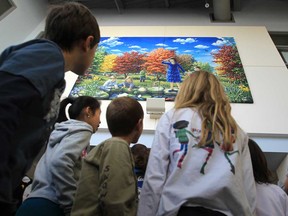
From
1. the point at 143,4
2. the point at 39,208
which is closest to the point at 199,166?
the point at 39,208

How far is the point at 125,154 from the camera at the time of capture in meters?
1.70

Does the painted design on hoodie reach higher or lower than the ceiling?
lower

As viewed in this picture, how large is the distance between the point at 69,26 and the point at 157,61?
12.4 ft

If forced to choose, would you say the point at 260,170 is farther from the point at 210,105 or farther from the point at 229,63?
the point at 229,63

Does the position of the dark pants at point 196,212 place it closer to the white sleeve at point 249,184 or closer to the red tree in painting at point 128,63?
the white sleeve at point 249,184

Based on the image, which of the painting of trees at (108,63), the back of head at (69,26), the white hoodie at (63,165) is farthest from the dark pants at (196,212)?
the painting of trees at (108,63)

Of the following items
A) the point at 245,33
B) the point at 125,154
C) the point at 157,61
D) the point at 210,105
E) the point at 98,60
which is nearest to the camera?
the point at 125,154

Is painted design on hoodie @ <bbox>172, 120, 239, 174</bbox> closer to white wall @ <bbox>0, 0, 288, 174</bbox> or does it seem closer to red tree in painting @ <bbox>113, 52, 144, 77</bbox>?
white wall @ <bbox>0, 0, 288, 174</bbox>

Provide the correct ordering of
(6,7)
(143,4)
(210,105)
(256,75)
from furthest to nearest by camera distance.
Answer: (143,4), (6,7), (256,75), (210,105)

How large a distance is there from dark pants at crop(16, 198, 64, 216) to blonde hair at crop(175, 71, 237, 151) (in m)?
0.97

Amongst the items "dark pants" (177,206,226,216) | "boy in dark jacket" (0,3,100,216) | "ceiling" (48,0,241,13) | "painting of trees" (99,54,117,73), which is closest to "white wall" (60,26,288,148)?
"painting of trees" (99,54,117,73)

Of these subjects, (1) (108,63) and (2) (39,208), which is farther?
(1) (108,63)

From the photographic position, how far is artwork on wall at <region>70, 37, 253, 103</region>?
468 centimetres

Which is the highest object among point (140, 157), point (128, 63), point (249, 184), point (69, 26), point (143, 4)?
point (143, 4)
